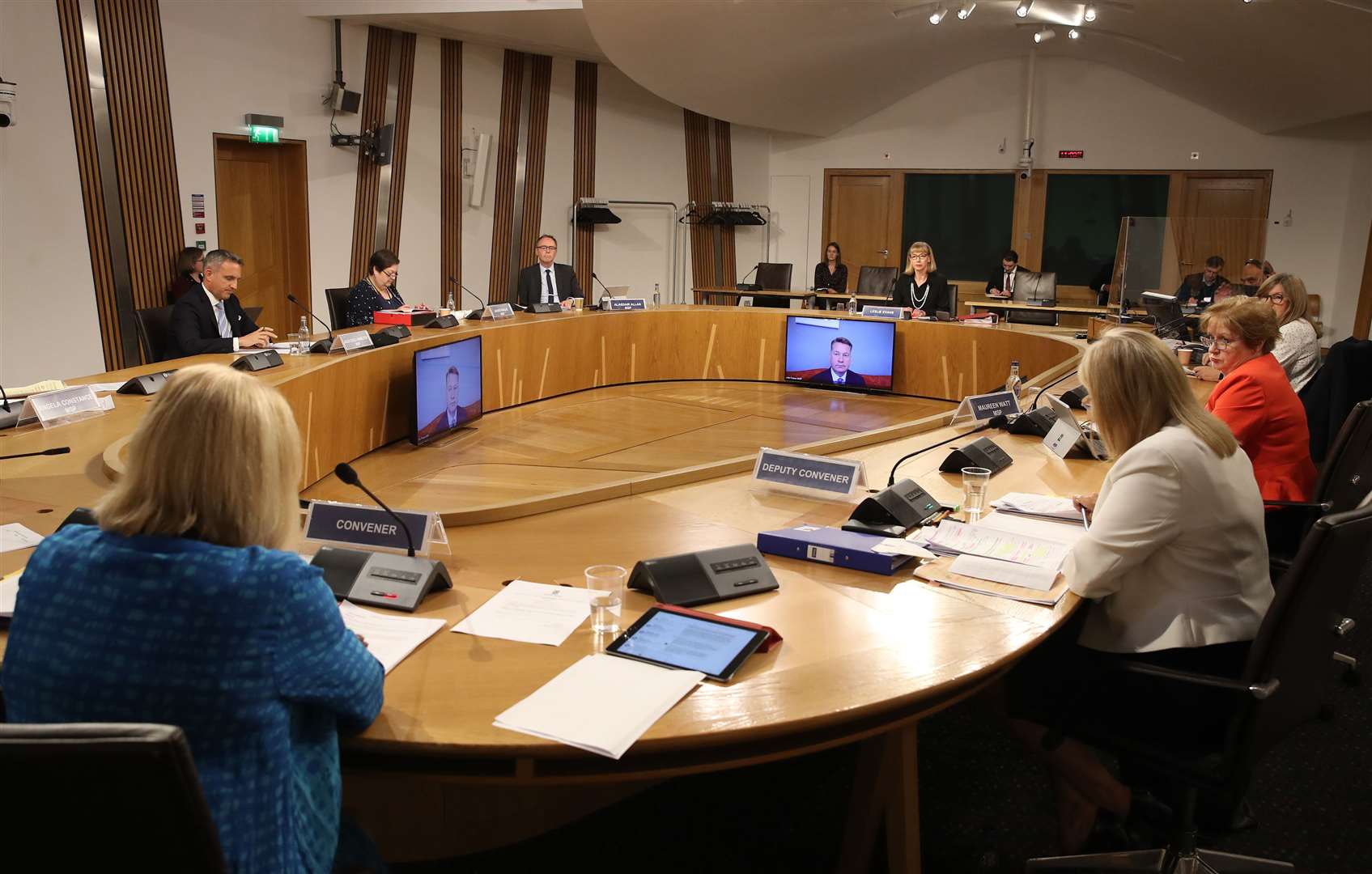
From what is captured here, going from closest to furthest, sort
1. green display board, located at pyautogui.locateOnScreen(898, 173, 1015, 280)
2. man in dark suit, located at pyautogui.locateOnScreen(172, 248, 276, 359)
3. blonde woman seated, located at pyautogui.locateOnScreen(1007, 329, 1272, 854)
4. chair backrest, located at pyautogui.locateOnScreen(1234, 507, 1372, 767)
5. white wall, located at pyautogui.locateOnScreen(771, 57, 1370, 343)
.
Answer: chair backrest, located at pyautogui.locateOnScreen(1234, 507, 1372, 767) → blonde woman seated, located at pyautogui.locateOnScreen(1007, 329, 1272, 854) → man in dark suit, located at pyautogui.locateOnScreen(172, 248, 276, 359) → white wall, located at pyautogui.locateOnScreen(771, 57, 1370, 343) → green display board, located at pyautogui.locateOnScreen(898, 173, 1015, 280)

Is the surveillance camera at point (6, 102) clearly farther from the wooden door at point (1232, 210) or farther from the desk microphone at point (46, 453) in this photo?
the wooden door at point (1232, 210)

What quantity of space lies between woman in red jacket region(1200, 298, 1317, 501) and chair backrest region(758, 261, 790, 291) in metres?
7.78

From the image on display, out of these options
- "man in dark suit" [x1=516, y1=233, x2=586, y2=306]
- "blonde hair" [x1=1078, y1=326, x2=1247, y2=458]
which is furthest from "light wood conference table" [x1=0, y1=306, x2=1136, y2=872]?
"man in dark suit" [x1=516, y1=233, x2=586, y2=306]

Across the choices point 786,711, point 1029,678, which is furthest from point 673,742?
point 1029,678

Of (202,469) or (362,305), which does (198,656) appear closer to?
(202,469)

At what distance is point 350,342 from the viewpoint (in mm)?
4758

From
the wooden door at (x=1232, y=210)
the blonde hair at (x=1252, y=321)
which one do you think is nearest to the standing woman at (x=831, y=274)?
the wooden door at (x=1232, y=210)

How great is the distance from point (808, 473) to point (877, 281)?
7708 millimetres

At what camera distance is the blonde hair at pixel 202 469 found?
1279 mm

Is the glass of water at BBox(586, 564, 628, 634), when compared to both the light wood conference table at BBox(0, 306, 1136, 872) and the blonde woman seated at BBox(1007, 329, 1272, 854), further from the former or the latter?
the blonde woman seated at BBox(1007, 329, 1272, 854)

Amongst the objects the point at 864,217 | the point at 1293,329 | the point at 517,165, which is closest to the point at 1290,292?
the point at 1293,329

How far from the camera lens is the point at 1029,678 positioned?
2.16 m

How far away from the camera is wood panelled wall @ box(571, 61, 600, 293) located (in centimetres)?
1041

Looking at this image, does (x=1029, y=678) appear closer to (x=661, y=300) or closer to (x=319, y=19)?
(x=319, y=19)
